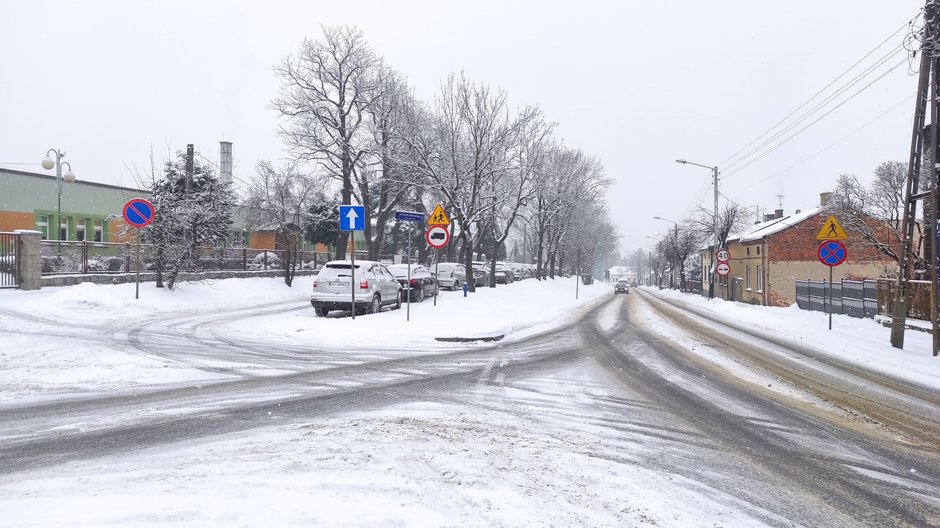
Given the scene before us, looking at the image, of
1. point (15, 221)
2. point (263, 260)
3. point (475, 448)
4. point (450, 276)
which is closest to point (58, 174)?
point (15, 221)

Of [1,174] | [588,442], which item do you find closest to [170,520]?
[588,442]

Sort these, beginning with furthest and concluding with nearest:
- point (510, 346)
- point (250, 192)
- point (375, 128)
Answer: point (250, 192)
point (375, 128)
point (510, 346)

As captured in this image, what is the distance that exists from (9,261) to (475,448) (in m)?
18.7

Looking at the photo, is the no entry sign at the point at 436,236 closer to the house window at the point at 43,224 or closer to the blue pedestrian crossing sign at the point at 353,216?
the blue pedestrian crossing sign at the point at 353,216

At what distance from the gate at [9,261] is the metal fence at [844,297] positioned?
81.8 ft

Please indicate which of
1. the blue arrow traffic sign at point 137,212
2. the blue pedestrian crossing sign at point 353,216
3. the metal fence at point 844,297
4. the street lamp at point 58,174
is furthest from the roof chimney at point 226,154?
the metal fence at point 844,297

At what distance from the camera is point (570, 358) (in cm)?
1084

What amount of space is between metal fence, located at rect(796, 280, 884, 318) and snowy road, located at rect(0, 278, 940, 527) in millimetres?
13055

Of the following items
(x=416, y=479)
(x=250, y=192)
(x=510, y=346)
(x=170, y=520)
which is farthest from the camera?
(x=250, y=192)

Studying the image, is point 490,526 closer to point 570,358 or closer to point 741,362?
point 570,358

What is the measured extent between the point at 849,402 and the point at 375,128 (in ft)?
99.0

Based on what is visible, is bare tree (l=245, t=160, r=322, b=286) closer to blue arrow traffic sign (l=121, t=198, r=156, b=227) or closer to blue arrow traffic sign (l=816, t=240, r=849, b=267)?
blue arrow traffic sign (l=121, t=198, r=156, b=227)

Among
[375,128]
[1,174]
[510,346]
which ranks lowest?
[510,346]

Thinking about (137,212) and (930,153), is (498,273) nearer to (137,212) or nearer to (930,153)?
(137,212)
